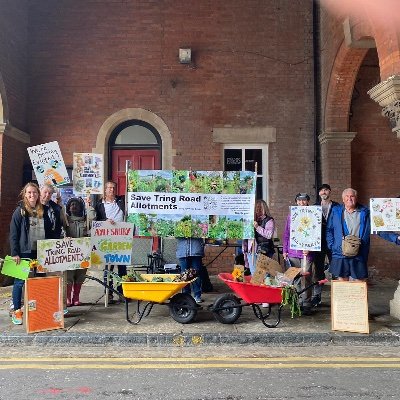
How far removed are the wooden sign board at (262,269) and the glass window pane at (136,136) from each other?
5.08 meters

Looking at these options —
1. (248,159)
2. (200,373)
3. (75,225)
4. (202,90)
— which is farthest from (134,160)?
(200,373)

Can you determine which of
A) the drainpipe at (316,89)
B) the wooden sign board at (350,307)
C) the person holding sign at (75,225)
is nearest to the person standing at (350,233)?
the wooden sign board at (350,307)

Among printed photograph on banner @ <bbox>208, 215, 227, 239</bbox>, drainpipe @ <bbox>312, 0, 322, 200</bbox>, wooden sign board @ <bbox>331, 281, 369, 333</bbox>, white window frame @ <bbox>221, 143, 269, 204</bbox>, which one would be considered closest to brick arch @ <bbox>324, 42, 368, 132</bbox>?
drainpipe @ <bbox>312, 0, 322, 200</bbox>

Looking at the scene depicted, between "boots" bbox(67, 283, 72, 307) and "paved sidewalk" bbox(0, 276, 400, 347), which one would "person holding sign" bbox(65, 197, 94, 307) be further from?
"paved sidewalk" bbox(0, 276, 400, 347)

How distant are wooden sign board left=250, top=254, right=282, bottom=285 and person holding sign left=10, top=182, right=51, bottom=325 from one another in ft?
9.61

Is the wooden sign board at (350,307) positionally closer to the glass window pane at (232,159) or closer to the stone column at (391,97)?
the stone column at (391,97)

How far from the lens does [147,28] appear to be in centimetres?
1017

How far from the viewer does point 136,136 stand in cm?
1029

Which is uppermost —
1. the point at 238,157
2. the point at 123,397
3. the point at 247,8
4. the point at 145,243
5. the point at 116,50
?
the point at 247,8

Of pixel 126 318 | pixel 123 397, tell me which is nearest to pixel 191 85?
pixel 126 318

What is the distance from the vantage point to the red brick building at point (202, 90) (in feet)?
32.8

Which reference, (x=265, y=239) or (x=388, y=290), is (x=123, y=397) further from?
(x=388, y=290)

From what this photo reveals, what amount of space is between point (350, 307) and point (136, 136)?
6423 millimetres

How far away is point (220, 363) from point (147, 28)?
26.3 feet
